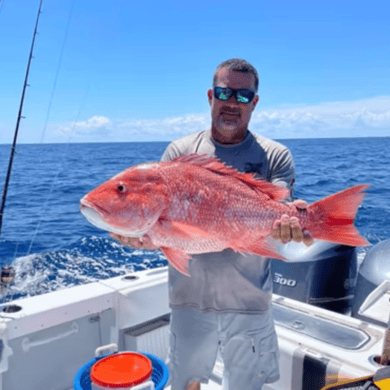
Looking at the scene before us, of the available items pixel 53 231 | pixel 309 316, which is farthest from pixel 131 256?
pixel 309 316

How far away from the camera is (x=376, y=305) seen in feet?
12.9

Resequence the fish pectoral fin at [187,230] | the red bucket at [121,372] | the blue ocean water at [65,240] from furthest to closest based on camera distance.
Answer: the blue ocean water at [65,240] < the red bucket at [121,372] < the fish pectoral fin at [187,230]

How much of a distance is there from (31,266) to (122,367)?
6.41m

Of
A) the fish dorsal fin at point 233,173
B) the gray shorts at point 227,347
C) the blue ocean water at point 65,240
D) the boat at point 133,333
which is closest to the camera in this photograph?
the fish dorsal fin at point 233,173

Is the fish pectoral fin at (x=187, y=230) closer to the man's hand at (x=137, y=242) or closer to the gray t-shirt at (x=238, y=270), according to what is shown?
the man's hand at (x=137, y=242)

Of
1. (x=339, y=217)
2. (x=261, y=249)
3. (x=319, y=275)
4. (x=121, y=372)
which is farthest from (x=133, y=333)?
(x=339, y=217)

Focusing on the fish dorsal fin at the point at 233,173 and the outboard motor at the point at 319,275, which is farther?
the outboard motor at the point at 319,275

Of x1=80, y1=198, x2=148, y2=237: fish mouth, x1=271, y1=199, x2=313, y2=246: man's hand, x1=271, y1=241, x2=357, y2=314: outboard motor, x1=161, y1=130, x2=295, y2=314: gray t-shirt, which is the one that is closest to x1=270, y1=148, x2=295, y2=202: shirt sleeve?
x1=161, y1=130, x2=295, y2=314: gray t-shirt

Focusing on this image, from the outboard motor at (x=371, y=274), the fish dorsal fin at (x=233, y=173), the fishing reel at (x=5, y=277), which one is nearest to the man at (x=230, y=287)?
the fish dorsal fin at (x=233, y=173)

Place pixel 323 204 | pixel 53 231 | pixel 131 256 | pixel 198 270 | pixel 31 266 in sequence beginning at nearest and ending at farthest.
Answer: pixel 323 204 → pixel 198 270 → pixel 31 266 → pixel 131 256 → pixel 53 231

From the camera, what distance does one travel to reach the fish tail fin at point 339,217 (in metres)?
2.00

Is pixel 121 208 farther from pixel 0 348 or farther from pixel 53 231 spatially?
pixel 53 231

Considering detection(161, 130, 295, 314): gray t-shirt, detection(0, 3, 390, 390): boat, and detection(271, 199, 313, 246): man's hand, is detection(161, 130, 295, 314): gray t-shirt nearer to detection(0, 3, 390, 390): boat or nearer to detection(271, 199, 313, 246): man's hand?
detection(271, 199, 313, 246): man's hand

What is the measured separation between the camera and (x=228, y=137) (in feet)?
8.79
